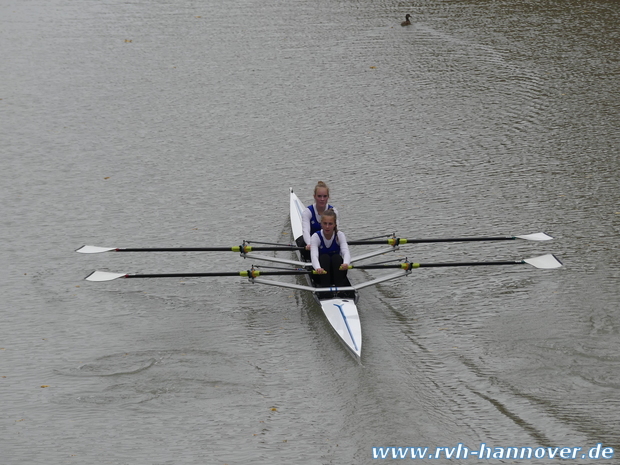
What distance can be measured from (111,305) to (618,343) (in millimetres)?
6182

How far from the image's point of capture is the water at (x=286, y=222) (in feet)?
25.6

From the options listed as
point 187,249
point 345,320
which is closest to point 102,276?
point 187,249

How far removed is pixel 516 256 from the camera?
37.2 feet

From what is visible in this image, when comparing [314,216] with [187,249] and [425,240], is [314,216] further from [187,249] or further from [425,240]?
[187,249]

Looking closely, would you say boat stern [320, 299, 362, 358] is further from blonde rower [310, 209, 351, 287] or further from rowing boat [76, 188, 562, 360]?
blonde rower [310, 209, 351, 287]

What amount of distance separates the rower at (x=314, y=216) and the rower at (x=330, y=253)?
1.66 feet

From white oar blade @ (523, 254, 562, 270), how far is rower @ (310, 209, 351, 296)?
2370 millimetres

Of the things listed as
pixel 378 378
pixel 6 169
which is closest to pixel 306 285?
pixel 378 378

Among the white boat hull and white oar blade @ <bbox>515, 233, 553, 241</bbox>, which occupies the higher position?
white oar blade @ <bbox>515, 233, 553, 241</bbox>

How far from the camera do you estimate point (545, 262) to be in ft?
33.4

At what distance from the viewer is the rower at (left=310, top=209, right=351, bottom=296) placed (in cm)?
980

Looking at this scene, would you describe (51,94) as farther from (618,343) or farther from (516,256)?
(618,343)

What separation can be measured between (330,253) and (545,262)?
279 cm

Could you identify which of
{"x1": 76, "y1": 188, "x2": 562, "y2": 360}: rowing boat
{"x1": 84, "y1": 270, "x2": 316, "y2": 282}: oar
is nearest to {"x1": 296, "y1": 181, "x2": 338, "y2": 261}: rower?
{"x1": 76, "y1": 188, "x2": 562, "y2": 360}: rowing boat
